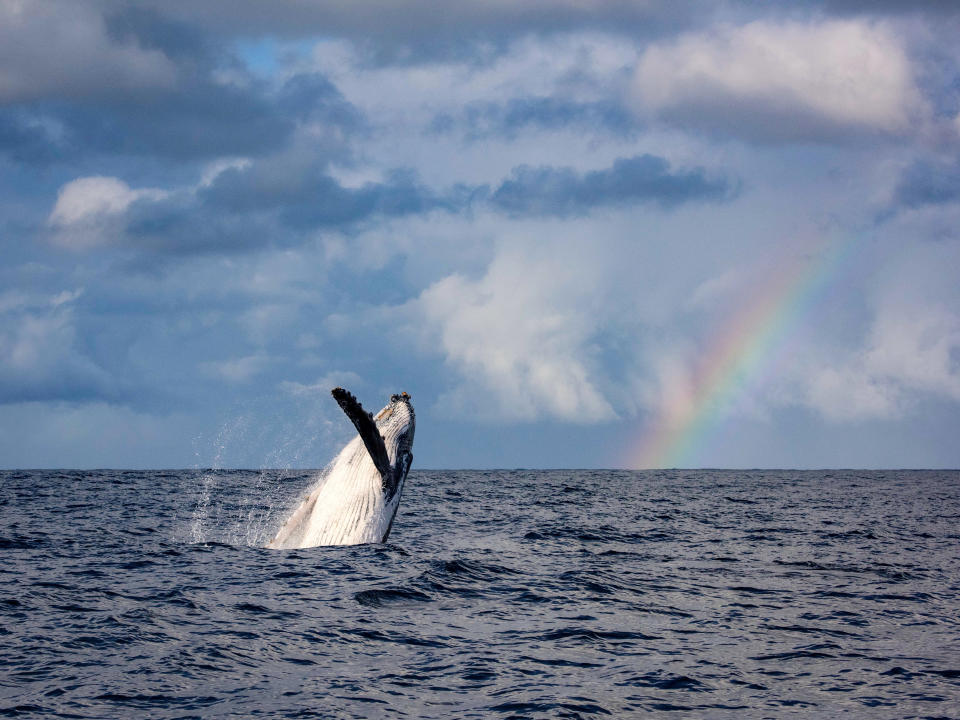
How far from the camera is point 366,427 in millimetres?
10539

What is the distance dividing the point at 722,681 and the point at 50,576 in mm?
9156

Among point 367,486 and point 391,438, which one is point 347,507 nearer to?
point 367,486

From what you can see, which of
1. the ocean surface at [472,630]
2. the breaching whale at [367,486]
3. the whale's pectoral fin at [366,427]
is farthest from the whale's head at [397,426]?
the ocean surface at [472,630]

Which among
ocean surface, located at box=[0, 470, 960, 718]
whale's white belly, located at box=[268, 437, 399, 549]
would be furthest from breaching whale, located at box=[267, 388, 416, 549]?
ocean surface, located at box=[0, 470, 960, 718]

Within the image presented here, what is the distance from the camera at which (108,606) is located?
1019cm

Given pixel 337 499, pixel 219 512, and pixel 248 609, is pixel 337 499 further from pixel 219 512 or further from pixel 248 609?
pixel 219 512

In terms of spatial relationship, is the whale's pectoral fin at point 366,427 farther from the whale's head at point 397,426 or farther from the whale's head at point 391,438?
the whale's head at point 397,426

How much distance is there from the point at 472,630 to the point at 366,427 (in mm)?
2597

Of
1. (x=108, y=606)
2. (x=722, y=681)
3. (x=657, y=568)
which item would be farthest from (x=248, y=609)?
(x=657, y=568)

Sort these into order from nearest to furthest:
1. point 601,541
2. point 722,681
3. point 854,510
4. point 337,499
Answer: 1. point 722,681
2. point 337,499
3. point 601,541
4. point 854,510

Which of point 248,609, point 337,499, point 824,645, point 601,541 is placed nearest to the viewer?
point 824,645

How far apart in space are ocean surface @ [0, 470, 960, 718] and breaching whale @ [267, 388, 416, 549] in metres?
0.49

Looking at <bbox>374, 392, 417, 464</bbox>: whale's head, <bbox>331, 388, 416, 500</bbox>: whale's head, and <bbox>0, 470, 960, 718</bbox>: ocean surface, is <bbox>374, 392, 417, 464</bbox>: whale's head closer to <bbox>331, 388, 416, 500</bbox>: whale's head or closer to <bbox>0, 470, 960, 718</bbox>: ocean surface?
<bbox>331, 388, 416, 500</bbox>: whale's head

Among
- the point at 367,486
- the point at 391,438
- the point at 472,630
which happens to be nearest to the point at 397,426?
the point at 391,438
